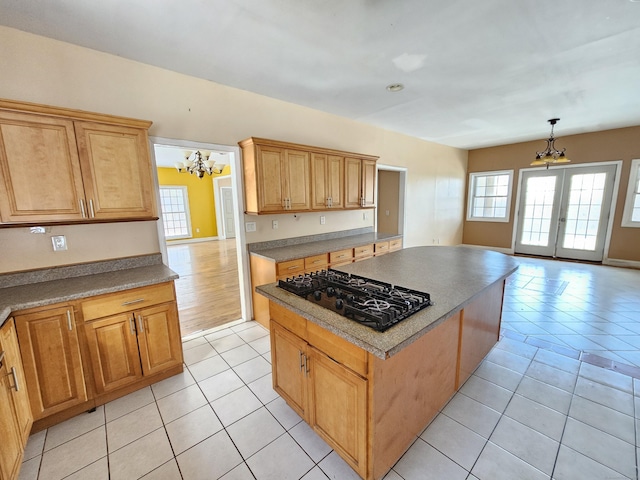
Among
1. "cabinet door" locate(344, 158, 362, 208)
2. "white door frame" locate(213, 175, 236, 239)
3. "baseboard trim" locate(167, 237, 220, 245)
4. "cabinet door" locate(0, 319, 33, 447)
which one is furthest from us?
"white door frame" locate(213, 175, 236, 239)

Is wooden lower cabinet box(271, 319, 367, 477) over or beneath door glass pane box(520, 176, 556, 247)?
beneath

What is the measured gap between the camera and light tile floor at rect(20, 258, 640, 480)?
1.45 metres

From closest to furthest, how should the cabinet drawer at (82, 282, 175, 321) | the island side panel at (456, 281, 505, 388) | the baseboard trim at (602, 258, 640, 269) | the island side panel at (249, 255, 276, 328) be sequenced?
the cabinet drawer at (82, 282, 175, 321) → the island side panel at (456, 281, 505, 388) → the island side panel at (249, 255, 276, 328) → the baseboard trim at (602, 258, 640, 269)

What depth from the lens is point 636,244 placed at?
5.10m

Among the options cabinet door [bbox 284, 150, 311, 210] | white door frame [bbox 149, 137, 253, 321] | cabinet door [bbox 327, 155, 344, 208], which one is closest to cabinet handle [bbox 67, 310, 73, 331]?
white door frame [bbox 149, 137, 253, 321]

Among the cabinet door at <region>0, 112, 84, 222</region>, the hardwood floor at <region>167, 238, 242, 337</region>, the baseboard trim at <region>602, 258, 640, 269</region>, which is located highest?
the cabinet door at <region>0, 112, 84, 222</region>

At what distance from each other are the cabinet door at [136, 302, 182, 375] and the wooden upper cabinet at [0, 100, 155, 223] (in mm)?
793

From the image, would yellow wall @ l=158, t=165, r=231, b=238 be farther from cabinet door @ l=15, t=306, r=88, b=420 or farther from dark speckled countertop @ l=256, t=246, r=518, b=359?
dark speckled countertop @ l=256, t=246, r=518, b=359

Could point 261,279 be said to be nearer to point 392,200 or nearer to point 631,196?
point 392,200

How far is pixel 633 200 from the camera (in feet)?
16.7

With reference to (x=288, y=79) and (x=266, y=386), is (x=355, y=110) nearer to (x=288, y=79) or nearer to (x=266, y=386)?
(x=288, y=79)

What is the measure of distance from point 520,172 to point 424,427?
266 inches

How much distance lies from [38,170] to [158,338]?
143 cm

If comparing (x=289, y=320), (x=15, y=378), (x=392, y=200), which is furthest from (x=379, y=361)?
(x=392, y=200)
